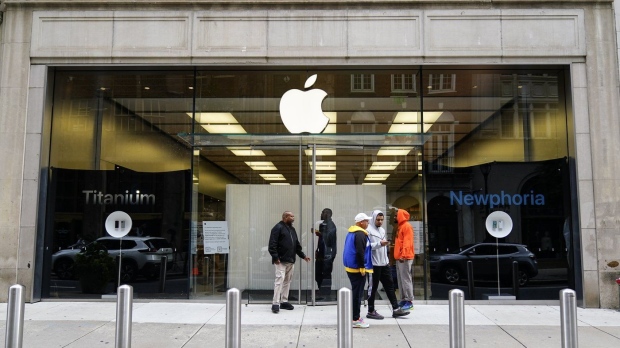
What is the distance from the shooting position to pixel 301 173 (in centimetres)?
1182

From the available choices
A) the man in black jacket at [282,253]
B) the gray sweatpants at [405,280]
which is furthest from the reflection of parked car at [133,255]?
the gray sweatpants at [405,280]

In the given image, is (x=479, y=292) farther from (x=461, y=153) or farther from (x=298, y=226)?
(x=298, y=226)

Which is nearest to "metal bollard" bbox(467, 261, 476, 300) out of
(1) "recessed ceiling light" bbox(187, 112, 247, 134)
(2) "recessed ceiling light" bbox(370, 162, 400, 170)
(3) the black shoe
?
(2) "recessed ceiling light" bbox(370, 162, 400, 170)

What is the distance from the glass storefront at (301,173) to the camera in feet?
38.0

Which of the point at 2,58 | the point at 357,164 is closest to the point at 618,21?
the point at 357,164

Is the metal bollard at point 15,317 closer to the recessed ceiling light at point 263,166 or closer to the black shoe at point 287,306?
the black shoe at point 287,306

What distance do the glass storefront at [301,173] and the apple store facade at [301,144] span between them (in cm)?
3

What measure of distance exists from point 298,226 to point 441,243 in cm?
307

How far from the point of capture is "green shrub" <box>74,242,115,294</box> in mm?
11688

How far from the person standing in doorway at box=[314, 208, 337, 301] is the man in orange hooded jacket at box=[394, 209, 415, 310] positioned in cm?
162

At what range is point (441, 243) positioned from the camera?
1159 centimetres

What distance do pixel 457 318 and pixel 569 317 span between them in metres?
1.21

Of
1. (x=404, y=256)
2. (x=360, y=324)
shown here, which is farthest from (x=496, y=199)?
(x=360, y=324)

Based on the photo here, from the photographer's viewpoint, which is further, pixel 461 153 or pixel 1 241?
pixel 461 153
